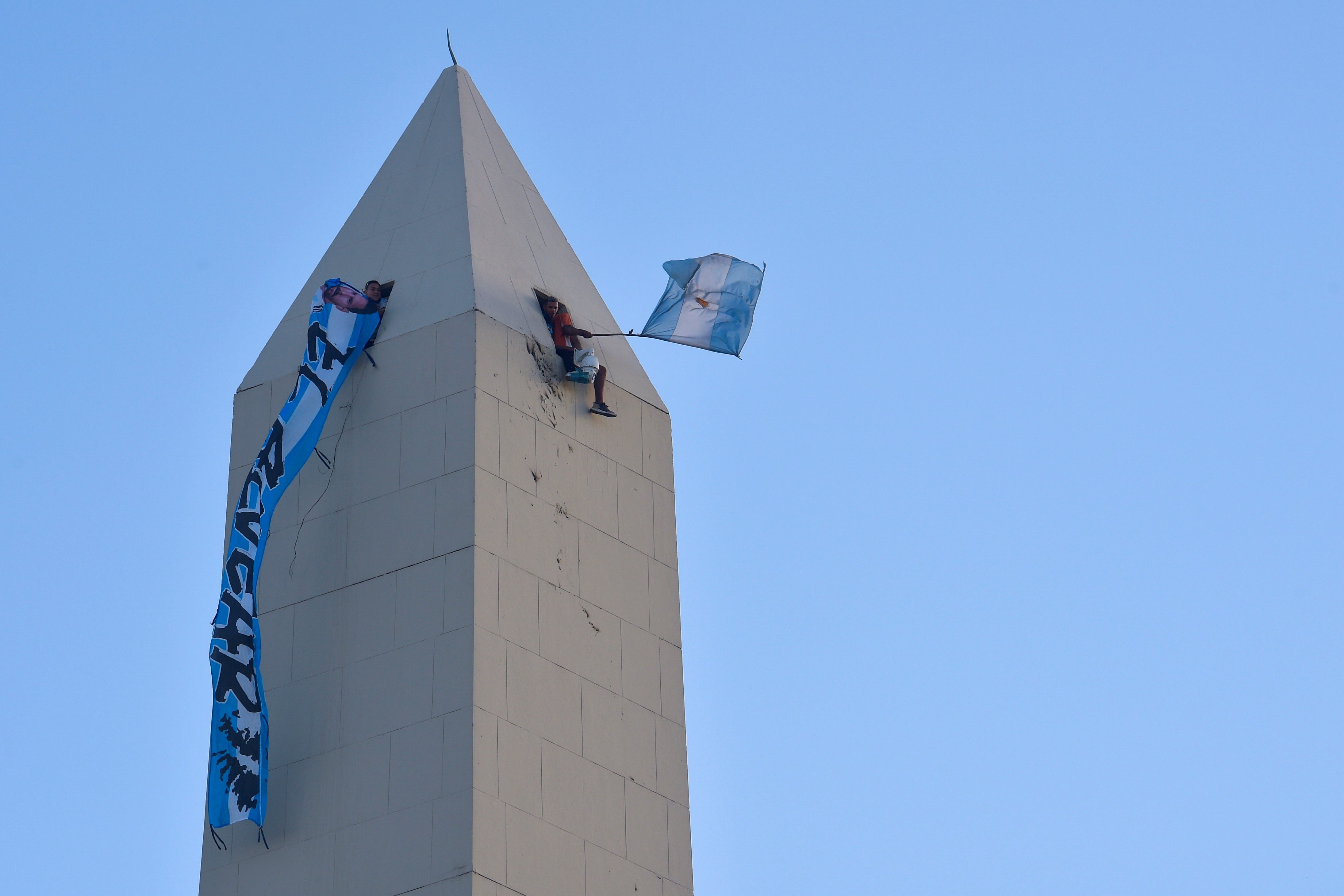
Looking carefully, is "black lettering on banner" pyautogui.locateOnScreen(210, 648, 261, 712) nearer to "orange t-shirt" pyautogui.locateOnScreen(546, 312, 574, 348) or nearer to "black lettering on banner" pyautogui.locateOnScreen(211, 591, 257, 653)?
"black lettering on banner" pyautogui.locateOnScreen(211, 591, 257, 653)

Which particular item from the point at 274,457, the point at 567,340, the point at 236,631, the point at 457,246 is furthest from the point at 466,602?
the point at 457,246

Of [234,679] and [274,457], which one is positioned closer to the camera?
[234,679]

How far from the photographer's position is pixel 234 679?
104 ft

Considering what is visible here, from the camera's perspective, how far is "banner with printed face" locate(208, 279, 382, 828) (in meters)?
31.2

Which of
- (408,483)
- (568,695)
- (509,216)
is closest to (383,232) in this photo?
(509,216)

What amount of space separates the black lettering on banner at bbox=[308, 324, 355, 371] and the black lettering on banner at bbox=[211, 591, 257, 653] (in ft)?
13.7

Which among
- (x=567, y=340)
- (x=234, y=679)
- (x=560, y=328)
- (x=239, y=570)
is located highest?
(x=560, y=328)

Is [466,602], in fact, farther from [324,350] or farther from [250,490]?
[324,350]

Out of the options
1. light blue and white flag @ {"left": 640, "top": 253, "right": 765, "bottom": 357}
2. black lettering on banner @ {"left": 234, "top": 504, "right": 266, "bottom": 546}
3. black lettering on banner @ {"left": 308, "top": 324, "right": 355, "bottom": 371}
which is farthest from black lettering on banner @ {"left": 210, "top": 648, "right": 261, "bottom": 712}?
light blue and white flag @ {"left": 640, "top": 253, "right": 765, "bottom": 357}

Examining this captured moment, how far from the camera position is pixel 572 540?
33375 mm

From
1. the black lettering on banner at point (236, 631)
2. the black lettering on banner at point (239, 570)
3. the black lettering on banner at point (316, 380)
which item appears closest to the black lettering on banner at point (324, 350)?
the black lettering on banner at point (316, 380)

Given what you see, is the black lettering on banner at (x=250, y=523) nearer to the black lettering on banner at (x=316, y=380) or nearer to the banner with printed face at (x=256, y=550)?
the banner with printed face at (x=256, y=550)

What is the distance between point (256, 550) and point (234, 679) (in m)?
2.05

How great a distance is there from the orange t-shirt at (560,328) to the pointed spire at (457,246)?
6.0 inches
